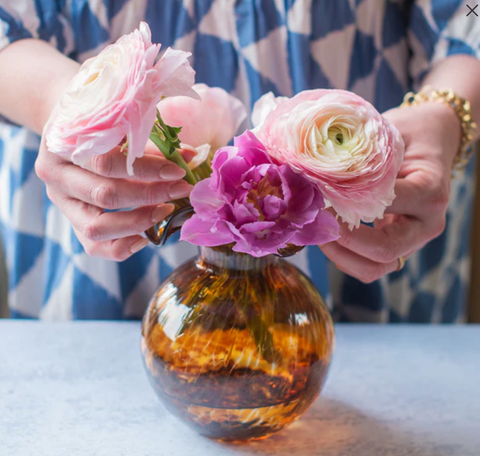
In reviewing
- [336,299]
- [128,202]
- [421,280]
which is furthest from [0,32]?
[421,280]

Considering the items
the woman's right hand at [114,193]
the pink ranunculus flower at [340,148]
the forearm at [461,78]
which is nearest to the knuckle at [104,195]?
the woman's right hand at [114,193]

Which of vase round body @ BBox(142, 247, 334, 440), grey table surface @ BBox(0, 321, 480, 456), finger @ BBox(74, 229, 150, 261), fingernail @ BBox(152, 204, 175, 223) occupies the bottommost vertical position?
grey table surface @ BBox(0, 321, 480, 456)

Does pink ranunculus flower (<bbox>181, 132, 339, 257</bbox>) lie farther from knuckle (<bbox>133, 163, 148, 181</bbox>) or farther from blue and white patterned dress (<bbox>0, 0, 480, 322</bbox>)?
blue and white patterned dress (<bbox>0, 0, 480, 322</bbox>)

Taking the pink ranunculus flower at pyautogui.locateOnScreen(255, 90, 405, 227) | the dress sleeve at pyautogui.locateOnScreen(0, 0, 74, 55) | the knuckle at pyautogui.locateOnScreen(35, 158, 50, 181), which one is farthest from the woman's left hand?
the dress sleeve at pyautogui.locateOnScreen(0, 0, 74, 55)

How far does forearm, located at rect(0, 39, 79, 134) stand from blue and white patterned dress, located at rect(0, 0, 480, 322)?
0.03 meters

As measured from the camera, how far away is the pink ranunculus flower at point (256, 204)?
30 cm

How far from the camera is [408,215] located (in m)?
0.48

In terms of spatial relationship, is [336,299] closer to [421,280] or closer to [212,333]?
[421,280]

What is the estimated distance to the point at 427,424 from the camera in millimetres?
489

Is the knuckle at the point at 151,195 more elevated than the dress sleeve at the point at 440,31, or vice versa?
the dress sleeve at the point at 440,31

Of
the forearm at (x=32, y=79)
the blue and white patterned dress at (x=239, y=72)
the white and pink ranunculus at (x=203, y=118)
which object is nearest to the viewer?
the white and pink ranunculus at (x=203, y=118)

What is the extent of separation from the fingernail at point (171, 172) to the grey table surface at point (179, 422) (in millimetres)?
227

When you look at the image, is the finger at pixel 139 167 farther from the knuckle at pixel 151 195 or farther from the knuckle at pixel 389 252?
the knuckle at pixel 389 252

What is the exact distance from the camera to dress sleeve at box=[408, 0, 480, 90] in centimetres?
66
